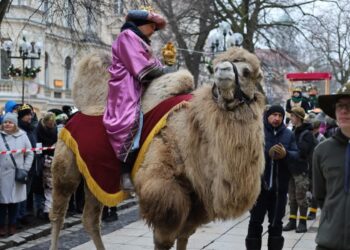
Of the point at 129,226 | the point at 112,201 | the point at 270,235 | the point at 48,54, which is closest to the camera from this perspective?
the point at 112,201

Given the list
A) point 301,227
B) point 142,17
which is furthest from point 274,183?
point 301,227

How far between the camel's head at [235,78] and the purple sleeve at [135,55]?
2.91 feet

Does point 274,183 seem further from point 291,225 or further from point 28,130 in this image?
point 28,130

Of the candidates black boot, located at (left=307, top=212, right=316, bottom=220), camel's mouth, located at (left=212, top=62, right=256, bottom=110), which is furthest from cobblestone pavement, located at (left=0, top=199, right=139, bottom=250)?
camel's mouth, located at (left=212, top=62, right=256, bottom=110)

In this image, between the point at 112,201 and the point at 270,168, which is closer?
the point at 112,201

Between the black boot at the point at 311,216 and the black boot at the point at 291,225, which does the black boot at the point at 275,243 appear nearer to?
the black boot at the point at 291,225

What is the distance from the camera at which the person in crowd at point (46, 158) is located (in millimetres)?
9562

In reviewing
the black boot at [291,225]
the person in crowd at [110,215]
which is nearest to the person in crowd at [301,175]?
the black boot at [291,225]

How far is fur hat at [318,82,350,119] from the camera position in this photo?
3.69m

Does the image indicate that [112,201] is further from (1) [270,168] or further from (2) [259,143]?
(1) [270,168]

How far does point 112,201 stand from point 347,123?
271cm

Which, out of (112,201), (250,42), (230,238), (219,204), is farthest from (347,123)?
(250,42)

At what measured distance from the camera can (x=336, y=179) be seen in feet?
12.1

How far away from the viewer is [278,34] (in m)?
27.9
